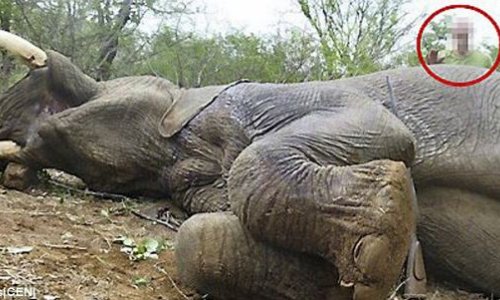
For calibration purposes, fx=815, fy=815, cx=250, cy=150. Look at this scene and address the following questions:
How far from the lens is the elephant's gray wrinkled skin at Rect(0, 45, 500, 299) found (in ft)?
4.35

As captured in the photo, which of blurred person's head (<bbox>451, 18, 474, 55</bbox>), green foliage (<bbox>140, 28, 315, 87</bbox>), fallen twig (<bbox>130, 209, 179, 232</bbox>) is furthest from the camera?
green foliage (<bbox>140, 28, 315, 87</bbox>)

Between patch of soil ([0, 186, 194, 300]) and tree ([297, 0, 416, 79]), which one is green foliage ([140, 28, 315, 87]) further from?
patch of soil ([0, 186, 194, 300])

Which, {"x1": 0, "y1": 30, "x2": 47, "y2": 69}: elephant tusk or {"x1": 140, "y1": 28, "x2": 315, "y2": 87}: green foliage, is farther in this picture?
{"x1": 140, "y1": 28, "x2": 315, "y2": 87}: green foliage

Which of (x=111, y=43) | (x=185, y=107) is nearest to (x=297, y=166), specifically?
(x=185, y=107)

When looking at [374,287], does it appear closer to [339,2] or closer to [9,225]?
[9,225]

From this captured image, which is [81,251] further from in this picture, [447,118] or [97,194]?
[447,118]

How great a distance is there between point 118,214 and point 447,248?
0.86m

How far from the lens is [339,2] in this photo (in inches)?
399

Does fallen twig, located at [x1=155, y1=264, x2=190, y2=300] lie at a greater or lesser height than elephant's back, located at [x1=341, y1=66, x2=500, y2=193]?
lesser

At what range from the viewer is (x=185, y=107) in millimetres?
2086

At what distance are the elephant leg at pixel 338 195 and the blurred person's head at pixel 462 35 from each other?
1.39 ft

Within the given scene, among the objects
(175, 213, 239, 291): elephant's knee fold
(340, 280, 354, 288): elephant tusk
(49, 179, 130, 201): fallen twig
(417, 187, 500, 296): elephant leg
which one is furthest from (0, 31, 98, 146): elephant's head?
(340, 280, 354, 288): elephant tusk

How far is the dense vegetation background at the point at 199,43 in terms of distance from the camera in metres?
8.03

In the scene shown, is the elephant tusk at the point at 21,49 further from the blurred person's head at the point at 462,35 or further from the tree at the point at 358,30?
the tree at the point at 358,30
